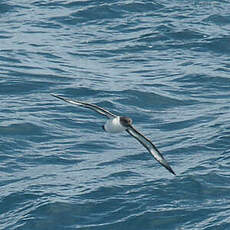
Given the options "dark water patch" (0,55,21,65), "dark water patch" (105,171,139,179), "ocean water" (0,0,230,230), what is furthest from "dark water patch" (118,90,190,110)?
"dark water patch" (0,55,21,65)

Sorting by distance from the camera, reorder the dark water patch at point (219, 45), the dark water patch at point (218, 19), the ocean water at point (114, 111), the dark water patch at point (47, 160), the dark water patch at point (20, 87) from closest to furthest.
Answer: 1. the ocean water at point (114, 111)
2. the dark water patch at point (47, 160)
3. the dark water patch at point (20, 87)
4. the dark water patch at point (219, 45)
5. the dark water patch at point (218, 19)

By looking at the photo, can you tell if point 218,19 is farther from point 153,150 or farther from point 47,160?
point 153,150

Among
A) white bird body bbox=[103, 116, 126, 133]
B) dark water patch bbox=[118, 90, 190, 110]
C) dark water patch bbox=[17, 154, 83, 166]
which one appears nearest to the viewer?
white bird body bbox=[103, 116, 126, 133]

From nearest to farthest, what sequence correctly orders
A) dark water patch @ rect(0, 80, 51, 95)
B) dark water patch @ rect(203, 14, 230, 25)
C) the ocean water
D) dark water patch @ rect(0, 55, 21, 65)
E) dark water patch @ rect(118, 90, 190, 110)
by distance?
the ocean water
dark water patch @ rect(118, 90, 190, 110)
dark water patch @ rect(0, 80, 51, 95)
dark water patch @ rect(0, 55, 21, 65)
dark water patch @ rect(203, 14, 230, 25)

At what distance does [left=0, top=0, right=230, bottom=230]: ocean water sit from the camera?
19.5m

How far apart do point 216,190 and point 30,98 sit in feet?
28.6

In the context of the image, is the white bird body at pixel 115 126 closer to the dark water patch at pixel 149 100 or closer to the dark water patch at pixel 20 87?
the dark water patch at pixel 149 100

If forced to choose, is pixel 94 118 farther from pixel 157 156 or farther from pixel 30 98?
pixel 157 156

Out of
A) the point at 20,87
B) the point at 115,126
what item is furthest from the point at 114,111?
the point at 115,126

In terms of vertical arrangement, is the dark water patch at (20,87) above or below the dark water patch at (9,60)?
above

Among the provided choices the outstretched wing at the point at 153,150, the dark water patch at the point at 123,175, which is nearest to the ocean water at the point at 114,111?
the dark water patch at the point at 123,175

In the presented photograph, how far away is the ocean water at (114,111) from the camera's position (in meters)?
19.5

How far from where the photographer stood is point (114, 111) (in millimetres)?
26047

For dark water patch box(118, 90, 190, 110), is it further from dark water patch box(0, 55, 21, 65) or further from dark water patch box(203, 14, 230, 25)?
dark water patch box(203, 14, 230, 25)
